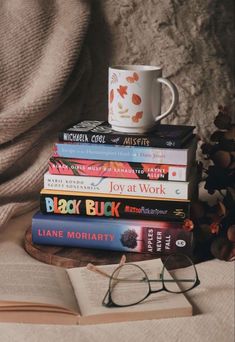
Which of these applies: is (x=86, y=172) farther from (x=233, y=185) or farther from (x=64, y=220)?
(x=233, y=185)

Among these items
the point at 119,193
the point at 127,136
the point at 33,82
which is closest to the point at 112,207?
the point at 119,193

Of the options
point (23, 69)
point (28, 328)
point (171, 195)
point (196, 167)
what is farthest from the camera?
point (23, 69)

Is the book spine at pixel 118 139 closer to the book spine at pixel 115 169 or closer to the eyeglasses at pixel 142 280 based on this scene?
the book spine at pixel 115 169

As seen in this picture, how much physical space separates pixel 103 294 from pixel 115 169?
0.26 m

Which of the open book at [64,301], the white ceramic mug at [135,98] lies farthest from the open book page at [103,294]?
the white ceramic mug at [135,98]

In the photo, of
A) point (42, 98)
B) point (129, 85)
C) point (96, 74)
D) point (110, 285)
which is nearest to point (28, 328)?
point (110, 285)

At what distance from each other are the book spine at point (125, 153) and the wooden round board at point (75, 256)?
170 mm

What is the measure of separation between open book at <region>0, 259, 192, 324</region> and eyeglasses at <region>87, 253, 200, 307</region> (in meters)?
0.01

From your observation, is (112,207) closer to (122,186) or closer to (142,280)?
(122,186)

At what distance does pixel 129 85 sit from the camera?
1.10 meters

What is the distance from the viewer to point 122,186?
3.60ft

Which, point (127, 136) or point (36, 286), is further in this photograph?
point (127, 136)

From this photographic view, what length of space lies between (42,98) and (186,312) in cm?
60

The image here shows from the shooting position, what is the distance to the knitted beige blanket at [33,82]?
1.30m
